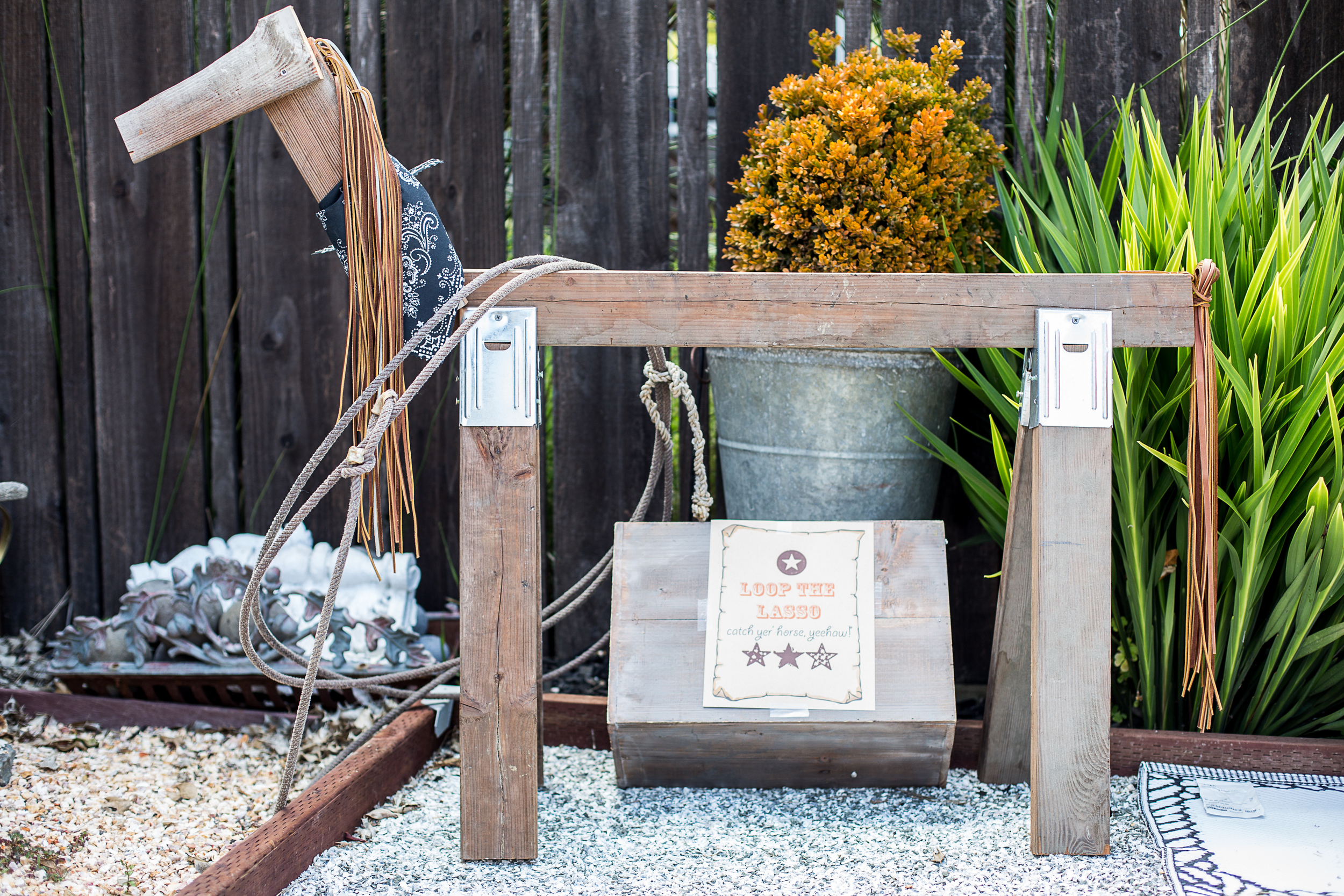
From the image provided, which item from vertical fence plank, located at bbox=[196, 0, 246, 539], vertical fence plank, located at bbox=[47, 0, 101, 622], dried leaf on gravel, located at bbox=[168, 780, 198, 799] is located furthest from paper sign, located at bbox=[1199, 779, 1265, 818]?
vertical fence plank, located at bbox=[47, 0, 101, 622]

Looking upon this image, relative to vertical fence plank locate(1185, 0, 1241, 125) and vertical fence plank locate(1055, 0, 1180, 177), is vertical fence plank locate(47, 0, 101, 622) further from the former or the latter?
vertical fence plank locate(1185, 0, 1241, 125)

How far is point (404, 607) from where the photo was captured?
183 cm

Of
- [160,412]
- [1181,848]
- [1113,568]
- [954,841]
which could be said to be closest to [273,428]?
[160,412]

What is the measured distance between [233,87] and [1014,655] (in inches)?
52.2

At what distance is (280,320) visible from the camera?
1989 millimetres

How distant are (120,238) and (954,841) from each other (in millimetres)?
2034

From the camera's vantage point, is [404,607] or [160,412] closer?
[404,607]

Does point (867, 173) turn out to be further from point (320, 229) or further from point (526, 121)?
point (320, 229)

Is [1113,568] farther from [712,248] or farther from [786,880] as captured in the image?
[712,248]

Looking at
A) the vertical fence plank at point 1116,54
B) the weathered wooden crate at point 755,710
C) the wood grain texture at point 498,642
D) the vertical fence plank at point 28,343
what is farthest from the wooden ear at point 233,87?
the vertical fence plank at point 1116,54

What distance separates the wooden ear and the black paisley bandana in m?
0.15

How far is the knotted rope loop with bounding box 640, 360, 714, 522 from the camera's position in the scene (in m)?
1.46

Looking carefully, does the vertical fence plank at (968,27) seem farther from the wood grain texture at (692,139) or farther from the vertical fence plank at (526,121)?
the vertical fence plank at (526,121)

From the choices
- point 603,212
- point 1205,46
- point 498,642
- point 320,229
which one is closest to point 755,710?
point 498,642
